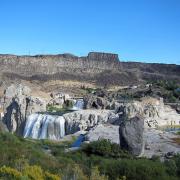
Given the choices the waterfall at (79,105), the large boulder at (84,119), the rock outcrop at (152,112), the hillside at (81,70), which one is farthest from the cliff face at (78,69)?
the large boulder at (84,119)

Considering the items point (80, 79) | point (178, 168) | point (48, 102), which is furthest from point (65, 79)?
point (178, 168)

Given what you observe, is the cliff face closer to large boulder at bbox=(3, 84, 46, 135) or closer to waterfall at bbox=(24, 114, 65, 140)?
large boulder at bbox=(3, 84, 46, 135)

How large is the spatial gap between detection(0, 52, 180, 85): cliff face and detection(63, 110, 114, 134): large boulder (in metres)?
96.4

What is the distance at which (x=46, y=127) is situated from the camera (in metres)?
42.9

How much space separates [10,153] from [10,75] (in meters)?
130

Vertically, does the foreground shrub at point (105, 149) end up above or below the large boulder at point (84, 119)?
below

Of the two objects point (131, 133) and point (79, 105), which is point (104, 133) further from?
point (79, 105)

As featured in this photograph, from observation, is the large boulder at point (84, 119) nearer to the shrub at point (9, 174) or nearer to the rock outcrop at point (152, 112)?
the rock outcrop at point (152, 112)

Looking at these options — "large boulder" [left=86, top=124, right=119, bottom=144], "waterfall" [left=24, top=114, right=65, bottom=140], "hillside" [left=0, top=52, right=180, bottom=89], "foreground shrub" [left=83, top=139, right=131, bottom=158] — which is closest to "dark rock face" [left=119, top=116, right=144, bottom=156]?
"foreground shrub" [left=83, top=139, right=131, bottom=158]

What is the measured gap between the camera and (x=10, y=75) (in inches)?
5615

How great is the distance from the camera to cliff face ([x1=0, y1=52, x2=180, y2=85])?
5837 inches

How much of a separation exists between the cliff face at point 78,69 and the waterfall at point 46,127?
9414cm

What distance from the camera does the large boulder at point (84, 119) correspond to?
41.0m

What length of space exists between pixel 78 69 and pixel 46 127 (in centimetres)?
11840
